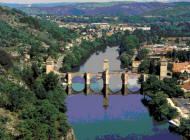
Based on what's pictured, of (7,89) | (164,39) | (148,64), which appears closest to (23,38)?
(148,64)

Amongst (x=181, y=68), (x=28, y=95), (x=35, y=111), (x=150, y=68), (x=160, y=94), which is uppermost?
(x=35, y=111)

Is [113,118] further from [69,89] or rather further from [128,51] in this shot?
[128,51]

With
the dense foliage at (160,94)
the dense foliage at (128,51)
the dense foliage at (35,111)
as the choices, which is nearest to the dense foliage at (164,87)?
the dense foliage at (160,94)

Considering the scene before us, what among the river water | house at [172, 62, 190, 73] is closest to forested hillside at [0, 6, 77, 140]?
the river water

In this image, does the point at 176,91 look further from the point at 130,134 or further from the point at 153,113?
the point at 130,134

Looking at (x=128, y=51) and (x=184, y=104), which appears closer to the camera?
(x=184, y=104)

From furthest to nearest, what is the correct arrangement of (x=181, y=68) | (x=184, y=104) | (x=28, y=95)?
(x=181, y=68), (x=184, y=104), (x=28, y=95)

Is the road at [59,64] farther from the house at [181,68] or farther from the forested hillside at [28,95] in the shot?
the house at [181,68]

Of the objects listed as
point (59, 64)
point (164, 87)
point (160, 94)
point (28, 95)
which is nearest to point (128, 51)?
point (59, 64)
